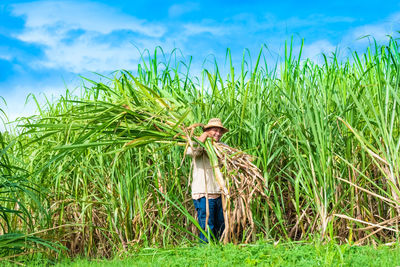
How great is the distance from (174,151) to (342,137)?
1741 mm

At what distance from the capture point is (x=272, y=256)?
11.5ft

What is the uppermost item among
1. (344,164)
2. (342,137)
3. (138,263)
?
(342,137)

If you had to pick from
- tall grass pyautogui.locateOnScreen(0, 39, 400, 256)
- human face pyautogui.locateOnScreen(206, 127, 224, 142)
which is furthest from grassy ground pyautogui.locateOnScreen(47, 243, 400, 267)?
human face pyautogui.locateOnScreen(206, 127, 224, 142)

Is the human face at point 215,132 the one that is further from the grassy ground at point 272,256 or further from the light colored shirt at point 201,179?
the grassy ground at point 272,256

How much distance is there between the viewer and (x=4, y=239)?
4.07m

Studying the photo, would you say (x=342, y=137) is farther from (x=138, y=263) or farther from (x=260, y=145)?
(x=138, y=263)

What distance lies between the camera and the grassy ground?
3268 millimetres

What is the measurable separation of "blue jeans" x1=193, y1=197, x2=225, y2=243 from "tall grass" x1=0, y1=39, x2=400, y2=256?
22cm

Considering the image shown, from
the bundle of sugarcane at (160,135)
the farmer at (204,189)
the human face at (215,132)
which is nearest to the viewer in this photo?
the bundle of sugarcane at (160,135)

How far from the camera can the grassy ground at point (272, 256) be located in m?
3.27

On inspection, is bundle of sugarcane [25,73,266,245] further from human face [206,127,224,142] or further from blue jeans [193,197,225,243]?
blue jeans [193,197,225,243]

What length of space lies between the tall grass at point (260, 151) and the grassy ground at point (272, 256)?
239 mm

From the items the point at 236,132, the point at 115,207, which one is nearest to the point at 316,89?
the point at 236,132

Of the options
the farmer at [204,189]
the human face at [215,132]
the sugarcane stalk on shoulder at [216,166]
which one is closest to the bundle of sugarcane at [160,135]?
the sugarcane stalk on shoulder at [216,166]
